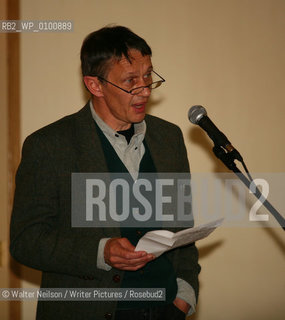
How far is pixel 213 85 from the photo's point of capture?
2949 millimetres

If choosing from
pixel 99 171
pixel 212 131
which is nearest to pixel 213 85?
pixel 99 171

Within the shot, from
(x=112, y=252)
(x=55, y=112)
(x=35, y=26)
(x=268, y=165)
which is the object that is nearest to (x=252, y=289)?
(x=268, y=165)

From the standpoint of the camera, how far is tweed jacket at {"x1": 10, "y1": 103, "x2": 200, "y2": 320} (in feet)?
5.19

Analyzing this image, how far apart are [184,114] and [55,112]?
0.76m

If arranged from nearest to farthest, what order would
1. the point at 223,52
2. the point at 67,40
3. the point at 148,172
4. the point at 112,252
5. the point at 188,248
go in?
the point at 112,252
the point at 148,172
the point at 188,248
the point at 67,40
the point at 223,52

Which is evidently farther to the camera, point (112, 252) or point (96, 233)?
point (96, 233)

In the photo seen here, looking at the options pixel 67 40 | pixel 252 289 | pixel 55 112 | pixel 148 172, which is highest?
pixel 67 40

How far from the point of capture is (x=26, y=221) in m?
1.60

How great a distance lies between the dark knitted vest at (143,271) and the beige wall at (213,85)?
43.3 inches

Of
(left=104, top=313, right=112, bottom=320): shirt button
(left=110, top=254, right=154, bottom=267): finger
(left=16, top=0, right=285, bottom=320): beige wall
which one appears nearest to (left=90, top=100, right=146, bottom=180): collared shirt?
(left=110, top=254, right=154, bottom=267): finger

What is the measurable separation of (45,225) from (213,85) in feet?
5.48

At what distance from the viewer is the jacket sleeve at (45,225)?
1.58m

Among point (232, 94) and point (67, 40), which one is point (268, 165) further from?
point (67, 40)

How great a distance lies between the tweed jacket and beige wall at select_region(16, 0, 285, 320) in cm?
109
